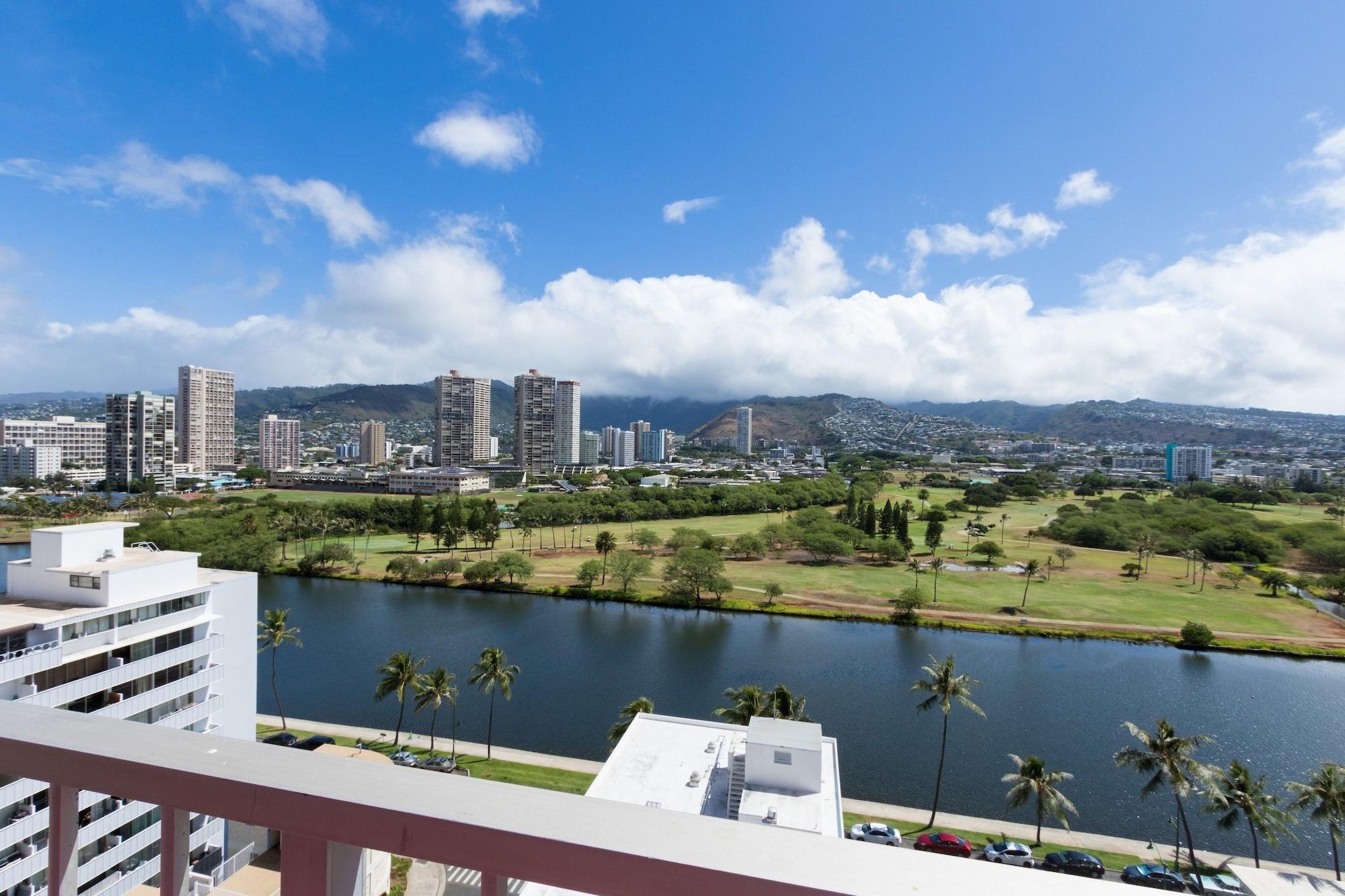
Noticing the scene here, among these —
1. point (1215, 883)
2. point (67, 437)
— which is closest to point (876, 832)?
point (1215, 883)

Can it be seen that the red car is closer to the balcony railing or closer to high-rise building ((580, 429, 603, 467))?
the balcony railing

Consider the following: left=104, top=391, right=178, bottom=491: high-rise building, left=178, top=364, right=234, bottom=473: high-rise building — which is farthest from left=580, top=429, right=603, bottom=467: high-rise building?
left=104, top=391, right=178, bottom=491: high-rise building

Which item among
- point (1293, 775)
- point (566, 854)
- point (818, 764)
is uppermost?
point (566, 854)

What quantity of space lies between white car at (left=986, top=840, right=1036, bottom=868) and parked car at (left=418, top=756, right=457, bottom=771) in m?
7.36

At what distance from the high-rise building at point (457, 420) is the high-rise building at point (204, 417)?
55.2 feet

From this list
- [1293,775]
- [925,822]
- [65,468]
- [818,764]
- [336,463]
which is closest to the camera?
[818,764]

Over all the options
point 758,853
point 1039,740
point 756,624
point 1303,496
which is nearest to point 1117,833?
point 1039,740

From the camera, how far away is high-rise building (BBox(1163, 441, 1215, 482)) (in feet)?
207

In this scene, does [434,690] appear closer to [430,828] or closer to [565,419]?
[430,828]

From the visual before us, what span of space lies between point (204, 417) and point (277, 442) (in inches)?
483

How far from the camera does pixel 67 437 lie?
55.6 m

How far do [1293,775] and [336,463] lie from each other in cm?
7756

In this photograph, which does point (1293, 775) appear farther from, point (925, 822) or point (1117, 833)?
point (925, 822)

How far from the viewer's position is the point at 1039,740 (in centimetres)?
1262
